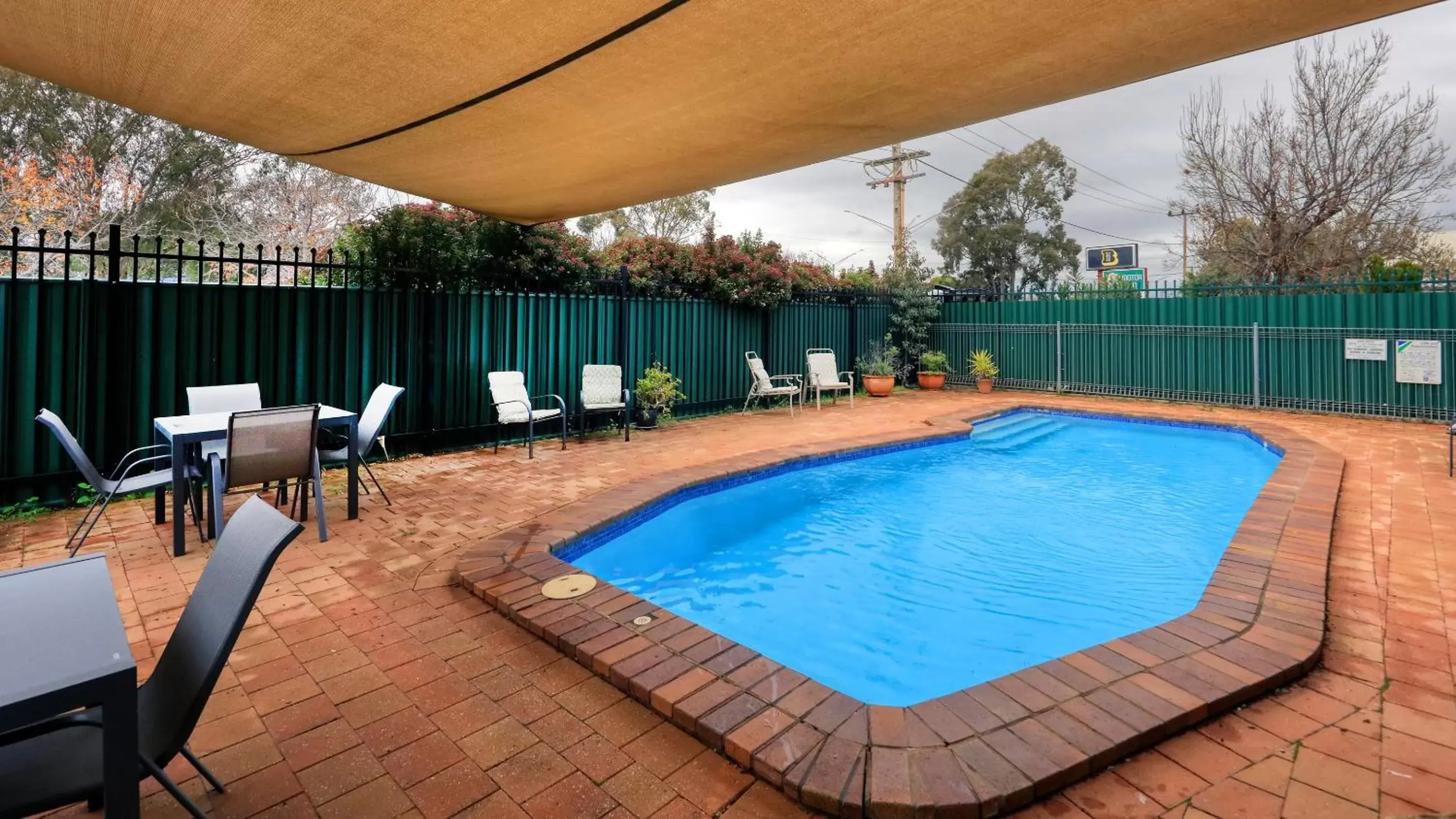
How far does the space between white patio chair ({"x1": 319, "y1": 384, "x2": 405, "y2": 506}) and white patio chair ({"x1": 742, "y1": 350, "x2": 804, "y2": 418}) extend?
5.43 metres

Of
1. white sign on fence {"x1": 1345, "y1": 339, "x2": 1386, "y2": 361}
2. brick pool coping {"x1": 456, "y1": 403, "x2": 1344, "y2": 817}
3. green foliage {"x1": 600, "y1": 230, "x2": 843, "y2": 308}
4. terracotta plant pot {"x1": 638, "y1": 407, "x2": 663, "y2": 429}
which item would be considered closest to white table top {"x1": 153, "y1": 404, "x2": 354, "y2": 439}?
brick pool coping {"x1": 456, "y1": 403, "x2": 1344, "y2": 817}

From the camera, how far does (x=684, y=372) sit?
8898 millimetres

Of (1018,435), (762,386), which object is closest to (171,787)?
(762,386)

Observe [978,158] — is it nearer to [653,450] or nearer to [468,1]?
[653,450]

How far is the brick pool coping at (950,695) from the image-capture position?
1619 mm

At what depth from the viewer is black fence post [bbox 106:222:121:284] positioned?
426 centimetres

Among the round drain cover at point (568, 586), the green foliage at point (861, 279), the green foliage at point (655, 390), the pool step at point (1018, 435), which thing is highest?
the green foliage at point (861, 279)

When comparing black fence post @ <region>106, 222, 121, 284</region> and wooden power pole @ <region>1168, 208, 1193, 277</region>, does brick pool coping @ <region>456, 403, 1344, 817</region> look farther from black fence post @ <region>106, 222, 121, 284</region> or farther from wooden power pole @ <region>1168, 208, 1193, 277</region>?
wooden power pole @ <region>1168, 208, 1193, 277</region>

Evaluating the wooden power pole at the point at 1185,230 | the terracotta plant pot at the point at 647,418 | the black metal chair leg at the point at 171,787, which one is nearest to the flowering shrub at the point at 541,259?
the terracotta plant pot at the point at 647,418

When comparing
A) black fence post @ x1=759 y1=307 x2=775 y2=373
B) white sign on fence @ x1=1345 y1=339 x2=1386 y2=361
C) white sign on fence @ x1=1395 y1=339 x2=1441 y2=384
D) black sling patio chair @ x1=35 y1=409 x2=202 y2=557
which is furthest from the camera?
black fence post @ x1=759 y1=307 x2=775 y2=373

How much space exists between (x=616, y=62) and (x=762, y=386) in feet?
22.3

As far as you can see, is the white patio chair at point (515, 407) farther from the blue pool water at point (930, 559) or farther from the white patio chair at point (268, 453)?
the white patio chair at point (268, 453)

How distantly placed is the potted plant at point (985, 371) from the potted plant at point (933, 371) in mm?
609

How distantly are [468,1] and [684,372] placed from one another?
6.89m
